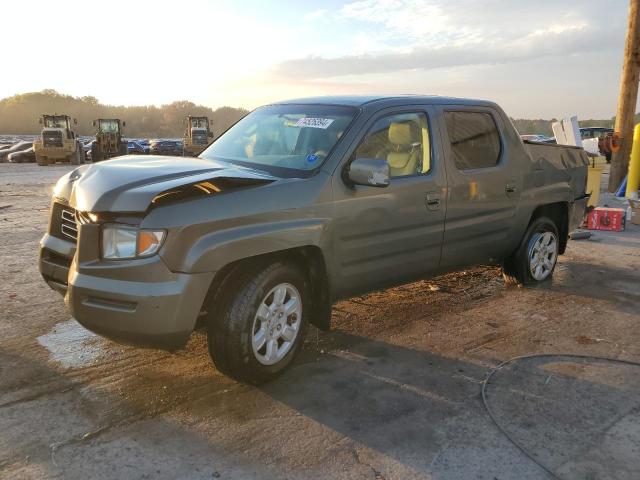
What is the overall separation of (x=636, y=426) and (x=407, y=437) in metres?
1.31

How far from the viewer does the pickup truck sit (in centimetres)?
297

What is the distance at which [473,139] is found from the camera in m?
4.80

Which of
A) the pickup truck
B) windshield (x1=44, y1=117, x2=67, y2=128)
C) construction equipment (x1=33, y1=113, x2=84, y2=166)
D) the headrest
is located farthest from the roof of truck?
windshield (x1=44, y1=117, x2=67, y2=128)

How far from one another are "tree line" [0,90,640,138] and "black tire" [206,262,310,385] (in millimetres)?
105306

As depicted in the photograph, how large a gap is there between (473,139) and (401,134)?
919mm

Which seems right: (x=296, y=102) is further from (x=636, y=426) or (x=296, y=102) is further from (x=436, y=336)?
(x=636, y=426)

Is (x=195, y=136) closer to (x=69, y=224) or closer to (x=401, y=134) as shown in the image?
(x=401, y=134)

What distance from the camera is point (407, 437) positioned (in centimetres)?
291

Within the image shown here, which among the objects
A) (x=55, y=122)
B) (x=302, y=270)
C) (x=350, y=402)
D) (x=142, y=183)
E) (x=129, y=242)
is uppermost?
(x=55, y=122)

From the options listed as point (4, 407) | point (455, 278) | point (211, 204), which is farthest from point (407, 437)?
point (455, 278)

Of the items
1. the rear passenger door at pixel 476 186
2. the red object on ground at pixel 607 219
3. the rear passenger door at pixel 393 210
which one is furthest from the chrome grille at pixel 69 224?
the red object on ground at pixel 607 219

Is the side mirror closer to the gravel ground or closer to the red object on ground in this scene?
the gravel ground

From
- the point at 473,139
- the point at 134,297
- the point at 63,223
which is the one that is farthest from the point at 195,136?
the point at 134,297

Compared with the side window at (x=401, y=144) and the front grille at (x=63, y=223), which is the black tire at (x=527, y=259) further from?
the front grille at (x=63, y=223)
